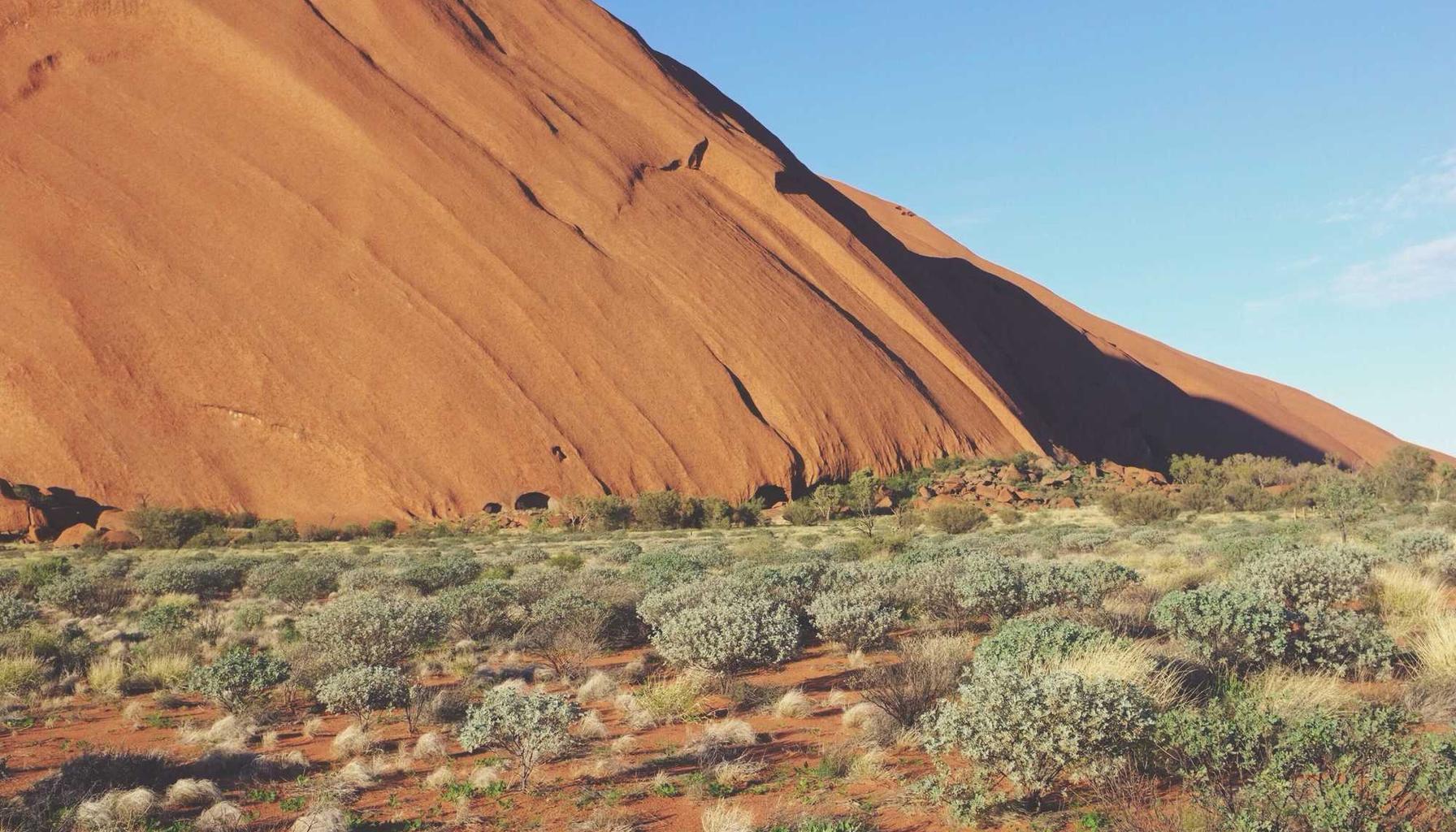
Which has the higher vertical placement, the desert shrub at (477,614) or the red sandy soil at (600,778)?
the desert shrub at (477,614)

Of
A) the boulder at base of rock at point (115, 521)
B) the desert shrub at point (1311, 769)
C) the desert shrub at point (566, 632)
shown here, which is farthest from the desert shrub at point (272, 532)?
the desert shrub at point (1311, 769)

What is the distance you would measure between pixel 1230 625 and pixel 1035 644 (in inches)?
58.5

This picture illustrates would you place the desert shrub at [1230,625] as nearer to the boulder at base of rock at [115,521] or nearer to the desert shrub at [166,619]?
the desert shrub at [166,619]

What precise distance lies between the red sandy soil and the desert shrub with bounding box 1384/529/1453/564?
27.0 ft

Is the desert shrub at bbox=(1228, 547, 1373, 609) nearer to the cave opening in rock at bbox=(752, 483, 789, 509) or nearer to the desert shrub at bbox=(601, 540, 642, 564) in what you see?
the desert shrub at bbox=(601, 540, 642, 564)

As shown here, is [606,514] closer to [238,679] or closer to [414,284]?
[414,284]

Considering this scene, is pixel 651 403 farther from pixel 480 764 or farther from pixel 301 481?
pixel 480 764

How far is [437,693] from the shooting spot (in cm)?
722

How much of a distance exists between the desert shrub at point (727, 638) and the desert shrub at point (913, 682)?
2.61 feet

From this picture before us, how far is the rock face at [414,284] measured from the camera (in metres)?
29.1

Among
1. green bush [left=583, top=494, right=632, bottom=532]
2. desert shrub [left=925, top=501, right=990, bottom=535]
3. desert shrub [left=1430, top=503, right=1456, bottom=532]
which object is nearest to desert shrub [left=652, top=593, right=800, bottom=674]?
desert shrub [left=1430, top=503, right=1456, bottom=532]

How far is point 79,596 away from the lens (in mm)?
12297

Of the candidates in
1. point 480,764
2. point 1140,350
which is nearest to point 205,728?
point 480,764

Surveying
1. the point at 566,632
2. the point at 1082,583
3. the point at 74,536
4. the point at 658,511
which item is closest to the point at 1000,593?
the point at 1082,583
